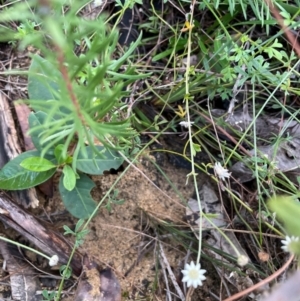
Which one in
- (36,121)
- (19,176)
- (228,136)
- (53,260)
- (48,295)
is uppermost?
(36,121)

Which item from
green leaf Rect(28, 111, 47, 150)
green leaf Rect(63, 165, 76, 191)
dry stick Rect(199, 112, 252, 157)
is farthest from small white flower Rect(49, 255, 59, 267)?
dry stick Rect(199, 112, 252, 157)

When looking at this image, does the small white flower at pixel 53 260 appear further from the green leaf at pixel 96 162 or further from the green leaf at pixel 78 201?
the green leaf at pixel 96 162

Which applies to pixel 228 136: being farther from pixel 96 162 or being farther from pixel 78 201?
pixel 78 201

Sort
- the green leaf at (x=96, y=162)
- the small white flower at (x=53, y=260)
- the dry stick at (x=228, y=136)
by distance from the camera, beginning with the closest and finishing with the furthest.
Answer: the small white flower at (x=53, y=260)
the green leaf at (x=96, y=162)
the dry stick at (x=228, y=136)

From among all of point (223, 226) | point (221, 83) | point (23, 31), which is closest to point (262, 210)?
point (223, 226)

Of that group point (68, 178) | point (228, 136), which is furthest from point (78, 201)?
point (228, 136)

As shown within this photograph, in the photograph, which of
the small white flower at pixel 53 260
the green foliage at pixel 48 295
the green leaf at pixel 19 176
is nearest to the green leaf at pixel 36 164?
the green leaf at pixel 19 176
